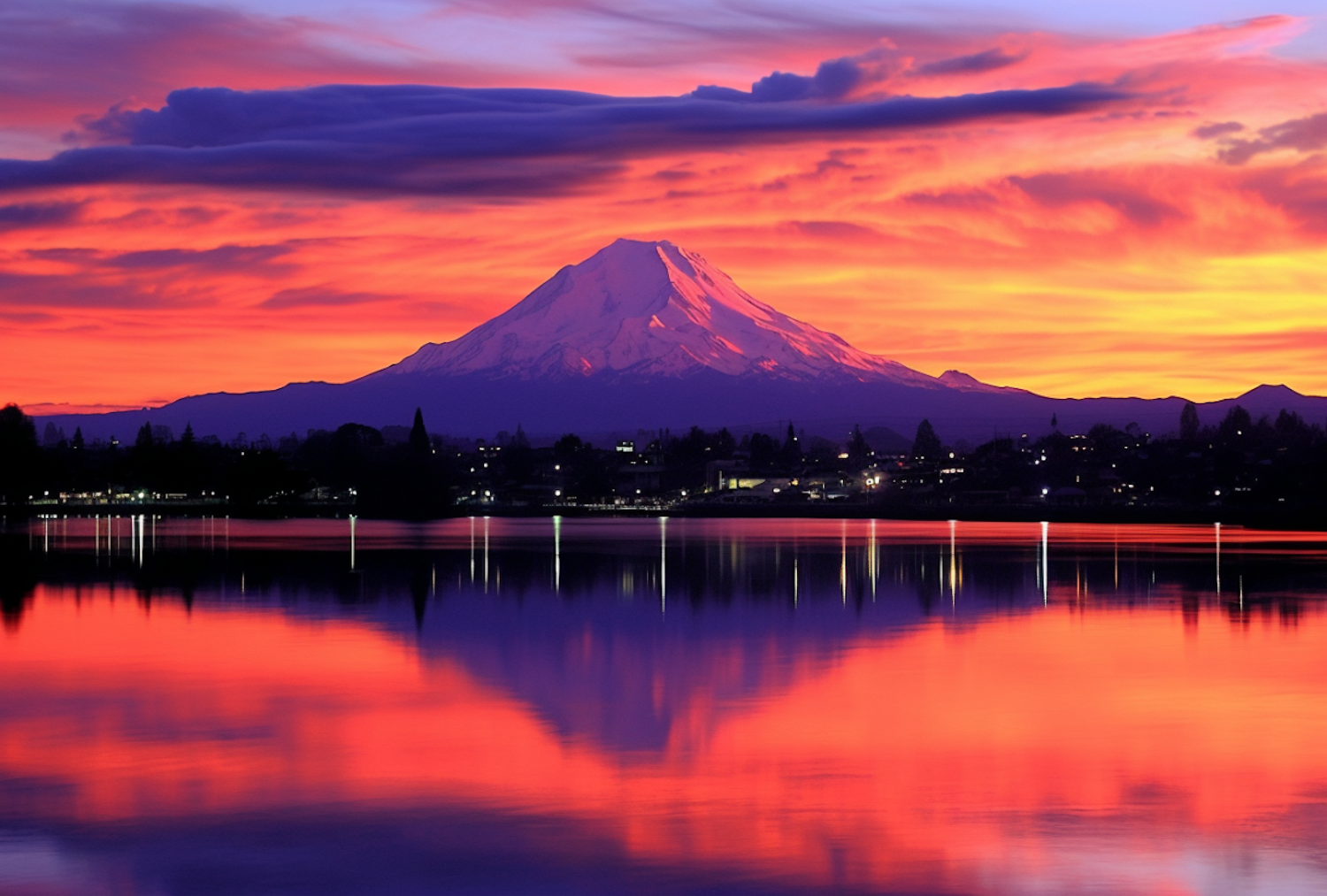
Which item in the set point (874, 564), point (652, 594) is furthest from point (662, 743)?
point (874, 564)

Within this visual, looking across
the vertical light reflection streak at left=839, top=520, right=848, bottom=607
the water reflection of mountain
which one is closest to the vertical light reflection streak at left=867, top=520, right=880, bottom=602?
the water reflection of mountain

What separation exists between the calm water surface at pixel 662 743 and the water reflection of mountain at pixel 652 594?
0.24m

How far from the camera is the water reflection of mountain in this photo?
27.5 metres

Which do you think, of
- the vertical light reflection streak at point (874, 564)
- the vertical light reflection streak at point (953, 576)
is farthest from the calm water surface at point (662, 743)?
the vertical light reflection streak at point (874, 564)

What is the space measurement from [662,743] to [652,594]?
26834 millimetres

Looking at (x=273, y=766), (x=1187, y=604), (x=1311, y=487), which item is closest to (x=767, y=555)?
(x=1187, y=604)

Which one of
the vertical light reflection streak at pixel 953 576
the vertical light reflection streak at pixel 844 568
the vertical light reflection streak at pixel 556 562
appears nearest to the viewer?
the vertical light reflection streak at pixel 953 576

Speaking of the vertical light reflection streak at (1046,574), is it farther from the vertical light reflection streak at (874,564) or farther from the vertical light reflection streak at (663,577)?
the vertical light reflection streak at (663,577)

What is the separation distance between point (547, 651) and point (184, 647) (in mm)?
7537

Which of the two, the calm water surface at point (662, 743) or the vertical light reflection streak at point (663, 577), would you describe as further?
the vertical light reflection streak at point (663, 577)

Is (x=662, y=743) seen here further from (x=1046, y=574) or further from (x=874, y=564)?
(x=874, y=564)

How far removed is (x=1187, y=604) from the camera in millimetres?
44344

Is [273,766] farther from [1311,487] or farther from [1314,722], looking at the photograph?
[1311,487]

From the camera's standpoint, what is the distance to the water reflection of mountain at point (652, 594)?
2752 centimetres
